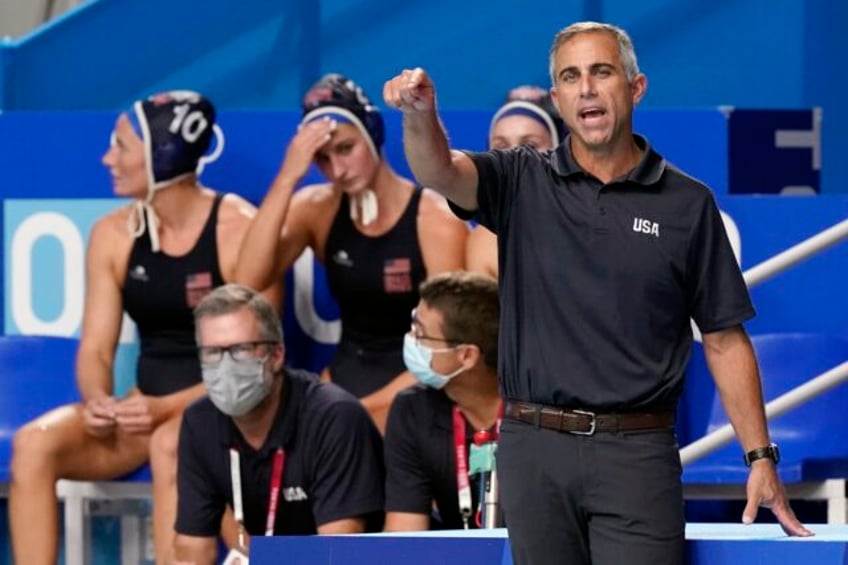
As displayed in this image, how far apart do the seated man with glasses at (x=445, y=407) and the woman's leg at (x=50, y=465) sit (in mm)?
1005

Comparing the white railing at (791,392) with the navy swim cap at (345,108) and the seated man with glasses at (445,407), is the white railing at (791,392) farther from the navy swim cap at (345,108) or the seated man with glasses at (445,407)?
the navy swim cap at (345,108)

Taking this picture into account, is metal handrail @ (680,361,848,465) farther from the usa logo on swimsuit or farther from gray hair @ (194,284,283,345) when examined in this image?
the usa logo on swimsuit

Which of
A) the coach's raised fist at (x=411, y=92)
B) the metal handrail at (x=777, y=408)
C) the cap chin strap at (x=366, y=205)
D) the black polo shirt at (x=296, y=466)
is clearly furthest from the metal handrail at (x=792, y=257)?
the coach's raised fist at (x=411, y=92)

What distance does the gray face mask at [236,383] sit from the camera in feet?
16.8

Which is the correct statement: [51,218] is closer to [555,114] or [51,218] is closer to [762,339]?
[555,114]

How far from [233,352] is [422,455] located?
1.86 ft

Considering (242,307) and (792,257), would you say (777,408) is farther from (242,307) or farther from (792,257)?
(242,307)

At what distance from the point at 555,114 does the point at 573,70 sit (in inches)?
107

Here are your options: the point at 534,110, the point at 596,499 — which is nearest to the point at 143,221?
the point at 534,110

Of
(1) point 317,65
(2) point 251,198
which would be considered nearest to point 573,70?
(2) point 251,198

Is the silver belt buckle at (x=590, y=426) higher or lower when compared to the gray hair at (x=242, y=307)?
lower

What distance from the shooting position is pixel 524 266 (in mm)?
3279

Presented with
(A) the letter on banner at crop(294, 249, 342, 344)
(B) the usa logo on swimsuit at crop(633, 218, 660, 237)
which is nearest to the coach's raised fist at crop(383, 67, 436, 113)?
(B) the usa logo on swimsuit at crop(633, 218, 660, 237)

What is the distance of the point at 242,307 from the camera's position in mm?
5195
